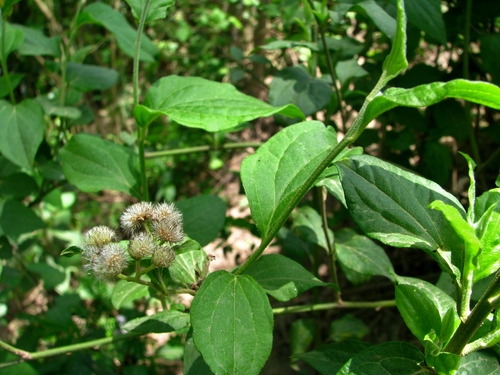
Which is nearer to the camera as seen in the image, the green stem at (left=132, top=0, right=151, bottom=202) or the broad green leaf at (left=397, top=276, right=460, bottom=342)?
the broad green leaf at (left=397, top=276, right=460, bottom=342)

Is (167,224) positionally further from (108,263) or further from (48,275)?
(48,275)

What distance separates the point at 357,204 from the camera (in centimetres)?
80

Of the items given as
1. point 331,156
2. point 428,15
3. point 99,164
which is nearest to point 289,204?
point 331,156

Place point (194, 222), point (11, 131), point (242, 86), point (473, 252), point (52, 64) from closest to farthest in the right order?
point (473, 252) < point (194, 222) < point (11, 131) < point (52, 64) < point (242, 86)

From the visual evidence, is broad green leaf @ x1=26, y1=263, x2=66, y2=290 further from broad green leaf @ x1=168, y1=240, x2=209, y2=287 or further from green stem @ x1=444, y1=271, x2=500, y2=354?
green stem @ x1=444, y1=271, x2=500, y2=354

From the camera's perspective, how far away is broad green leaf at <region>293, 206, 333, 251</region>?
1331 millimetres

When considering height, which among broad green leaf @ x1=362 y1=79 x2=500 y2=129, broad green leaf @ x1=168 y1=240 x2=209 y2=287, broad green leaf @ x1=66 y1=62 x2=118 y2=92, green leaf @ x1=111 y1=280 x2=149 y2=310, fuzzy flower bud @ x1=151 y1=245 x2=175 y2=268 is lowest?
green leaf @ x1=111 y1=280 x2=149 y2=310

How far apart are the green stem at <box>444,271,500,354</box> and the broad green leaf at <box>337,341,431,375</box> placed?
55 millimetres

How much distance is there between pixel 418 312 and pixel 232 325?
0.30 metres

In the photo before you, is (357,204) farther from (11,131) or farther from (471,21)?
(471,21)

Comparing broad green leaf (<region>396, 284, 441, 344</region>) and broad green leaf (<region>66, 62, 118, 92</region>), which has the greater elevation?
broad green leaf (<region>66, 62, 118, 92</region>)

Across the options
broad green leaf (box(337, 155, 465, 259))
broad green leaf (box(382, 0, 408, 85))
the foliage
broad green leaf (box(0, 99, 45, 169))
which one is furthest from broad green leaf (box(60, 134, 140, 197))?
broad green leaf (box(382, 0, 408, 85))

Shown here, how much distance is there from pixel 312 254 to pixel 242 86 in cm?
192

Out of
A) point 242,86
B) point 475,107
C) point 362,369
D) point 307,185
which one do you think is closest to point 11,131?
point 307,185
